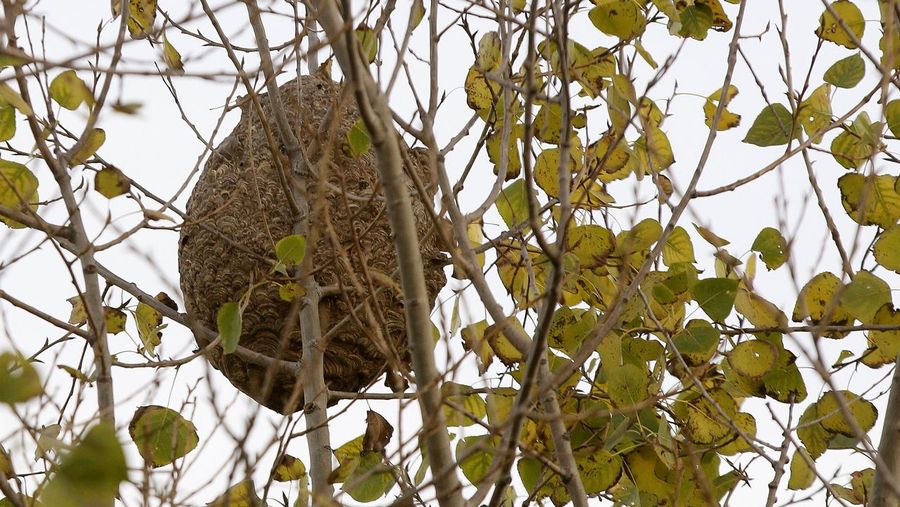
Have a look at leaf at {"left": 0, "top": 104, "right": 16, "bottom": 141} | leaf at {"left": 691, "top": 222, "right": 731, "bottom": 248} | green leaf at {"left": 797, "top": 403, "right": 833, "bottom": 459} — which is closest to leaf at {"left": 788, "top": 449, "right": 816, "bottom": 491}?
green leaf at {"left": 797, "top": 403, "right": 833, "bottom": 459}

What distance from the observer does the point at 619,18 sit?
195 cm

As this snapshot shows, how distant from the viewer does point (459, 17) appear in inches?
87.7

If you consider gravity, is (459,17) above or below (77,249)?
above

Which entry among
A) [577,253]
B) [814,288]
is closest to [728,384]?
[814,288]

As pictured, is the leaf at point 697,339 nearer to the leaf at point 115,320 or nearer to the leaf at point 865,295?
the leaf at point 865,295

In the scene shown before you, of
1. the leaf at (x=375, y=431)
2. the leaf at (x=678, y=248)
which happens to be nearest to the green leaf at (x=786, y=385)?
the leaf at (x=678, y=248)

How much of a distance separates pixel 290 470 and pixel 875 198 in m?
1.44

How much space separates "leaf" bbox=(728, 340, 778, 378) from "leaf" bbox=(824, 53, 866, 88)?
53 cm

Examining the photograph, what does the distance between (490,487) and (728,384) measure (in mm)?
799

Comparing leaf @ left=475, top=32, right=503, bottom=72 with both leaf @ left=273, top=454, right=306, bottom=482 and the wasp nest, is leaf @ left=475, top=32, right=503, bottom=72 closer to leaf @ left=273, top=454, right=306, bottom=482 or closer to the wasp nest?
the wasp nest

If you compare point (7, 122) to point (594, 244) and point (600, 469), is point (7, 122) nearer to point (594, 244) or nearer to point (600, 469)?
point (594, 244)

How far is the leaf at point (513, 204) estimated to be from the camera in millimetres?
2152

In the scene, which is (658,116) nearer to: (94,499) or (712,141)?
(712,141)

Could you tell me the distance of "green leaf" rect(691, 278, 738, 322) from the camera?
1.99 m
